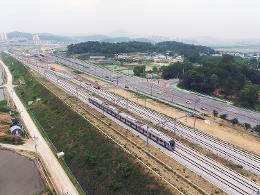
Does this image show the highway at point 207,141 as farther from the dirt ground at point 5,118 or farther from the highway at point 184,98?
the dirt ground at point 5,118

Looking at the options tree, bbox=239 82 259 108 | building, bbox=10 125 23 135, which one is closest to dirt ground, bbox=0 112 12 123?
building, bbox=10 125 23 135

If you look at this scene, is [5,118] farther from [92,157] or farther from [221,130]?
[221,130]

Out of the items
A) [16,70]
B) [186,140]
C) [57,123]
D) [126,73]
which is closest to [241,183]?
[186,140]

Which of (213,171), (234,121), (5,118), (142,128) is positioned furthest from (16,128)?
(234,121)

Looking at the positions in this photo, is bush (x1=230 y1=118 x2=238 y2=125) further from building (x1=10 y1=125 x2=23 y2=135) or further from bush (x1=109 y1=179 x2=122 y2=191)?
building (x1=10 y1=125 x2=23 y2=135)

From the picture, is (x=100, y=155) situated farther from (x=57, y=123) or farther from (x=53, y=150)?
(x=57, y=123)

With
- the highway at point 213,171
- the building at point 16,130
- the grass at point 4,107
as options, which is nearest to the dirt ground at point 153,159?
the highway at point 213,171

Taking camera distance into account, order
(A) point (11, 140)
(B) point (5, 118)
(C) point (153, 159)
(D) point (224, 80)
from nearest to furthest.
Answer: (C) point (153, 159) → (A) point (11, 140) → (B) point (5, 118) → (D) point (224, 80)
